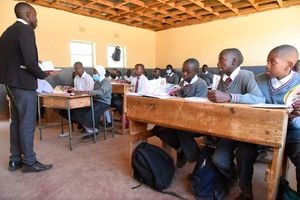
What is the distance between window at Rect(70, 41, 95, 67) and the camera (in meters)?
6.53

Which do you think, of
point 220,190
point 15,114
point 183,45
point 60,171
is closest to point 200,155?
point 220,190

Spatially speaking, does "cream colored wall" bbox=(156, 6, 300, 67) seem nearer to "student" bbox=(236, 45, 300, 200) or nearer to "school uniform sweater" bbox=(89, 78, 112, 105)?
"school uniform sweater" bbox=(89, 78, 112, 105)

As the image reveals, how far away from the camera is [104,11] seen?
6422 millimetres

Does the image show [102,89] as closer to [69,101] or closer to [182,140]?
[69,101]

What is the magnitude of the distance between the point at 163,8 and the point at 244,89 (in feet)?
17.1

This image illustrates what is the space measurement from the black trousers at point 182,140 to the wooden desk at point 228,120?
327mm

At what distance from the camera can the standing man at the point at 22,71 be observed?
2.02 meters

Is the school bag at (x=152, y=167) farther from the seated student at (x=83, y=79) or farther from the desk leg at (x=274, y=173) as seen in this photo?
the seated student at (x=83, y=79)

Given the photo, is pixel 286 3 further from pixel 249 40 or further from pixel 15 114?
pixel 15 114

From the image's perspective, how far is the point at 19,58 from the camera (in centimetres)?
206

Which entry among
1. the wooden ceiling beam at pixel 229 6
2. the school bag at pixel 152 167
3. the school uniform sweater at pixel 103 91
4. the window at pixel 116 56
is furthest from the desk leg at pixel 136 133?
the window at pixel 116 56

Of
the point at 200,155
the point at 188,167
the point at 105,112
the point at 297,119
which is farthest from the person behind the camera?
the point at 105,112

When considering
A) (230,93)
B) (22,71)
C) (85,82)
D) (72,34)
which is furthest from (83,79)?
(72,34)

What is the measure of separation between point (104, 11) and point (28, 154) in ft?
17.1
